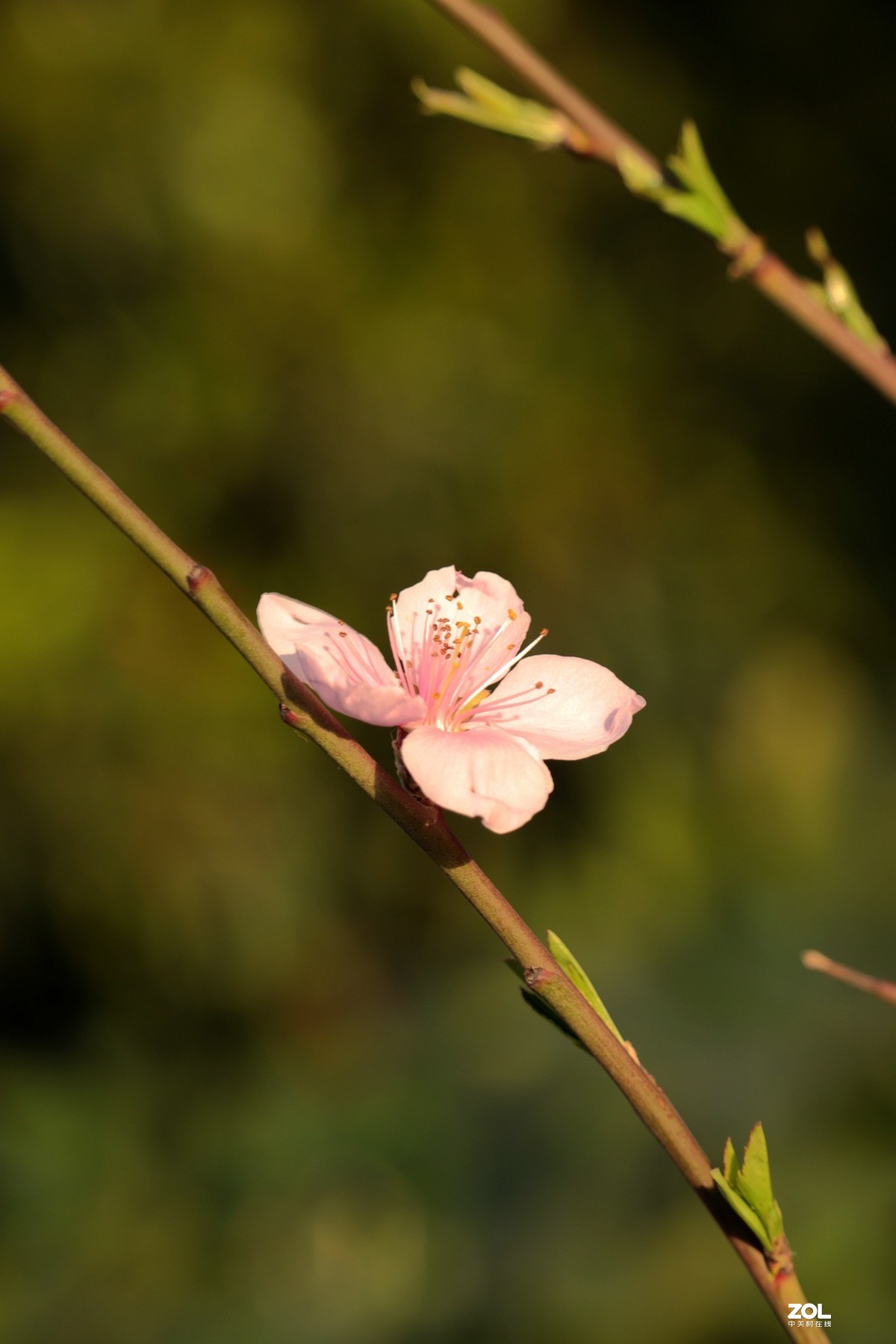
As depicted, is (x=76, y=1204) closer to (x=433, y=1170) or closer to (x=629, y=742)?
(x=433, y=1170)

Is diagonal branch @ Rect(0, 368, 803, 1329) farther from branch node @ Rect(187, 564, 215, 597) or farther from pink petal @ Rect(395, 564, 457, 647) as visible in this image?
pink petal @ Rect(395, 564, 457, 647)

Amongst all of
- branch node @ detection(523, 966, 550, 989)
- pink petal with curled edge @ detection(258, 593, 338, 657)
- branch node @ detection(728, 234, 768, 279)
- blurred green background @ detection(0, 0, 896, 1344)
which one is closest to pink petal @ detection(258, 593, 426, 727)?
pink petal with curled edge @ detection(258, 593, 338, 657)

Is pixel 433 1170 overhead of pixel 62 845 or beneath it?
beneath

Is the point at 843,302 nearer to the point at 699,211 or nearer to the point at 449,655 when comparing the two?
the point at 699,211

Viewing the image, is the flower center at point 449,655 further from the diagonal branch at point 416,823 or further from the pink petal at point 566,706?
the diagonal branch at point 416,823

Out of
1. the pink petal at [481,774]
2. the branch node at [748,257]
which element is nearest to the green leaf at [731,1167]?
the pink petal at [481,774]

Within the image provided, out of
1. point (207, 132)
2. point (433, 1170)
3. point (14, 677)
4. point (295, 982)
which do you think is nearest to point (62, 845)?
point (14, 677)
